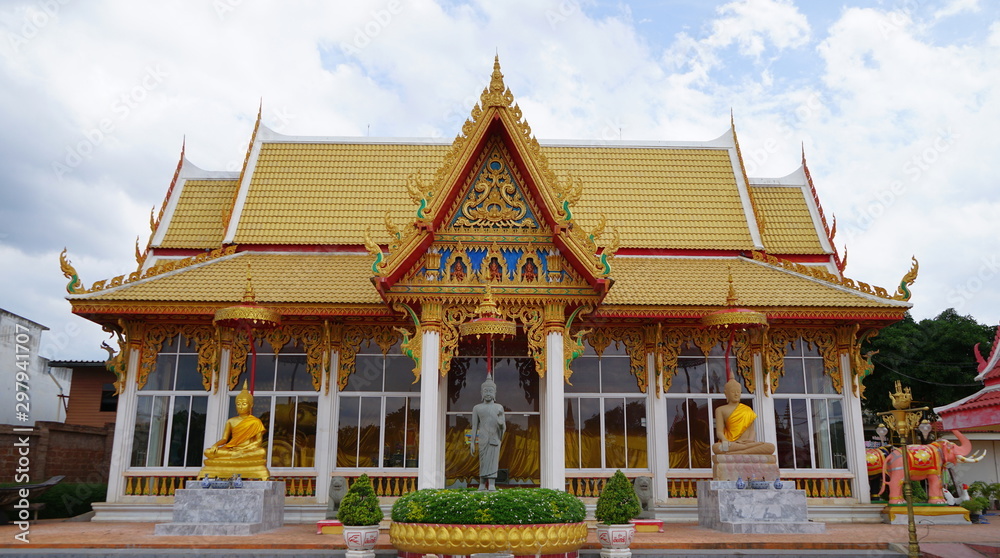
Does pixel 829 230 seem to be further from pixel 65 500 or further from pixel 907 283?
pixel 65 500

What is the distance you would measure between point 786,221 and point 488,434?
10.1 metres

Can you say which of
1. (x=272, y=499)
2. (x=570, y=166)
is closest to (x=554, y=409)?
(x=272, y=499)

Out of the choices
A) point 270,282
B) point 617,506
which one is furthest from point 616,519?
point 270,282

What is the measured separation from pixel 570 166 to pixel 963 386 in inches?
828

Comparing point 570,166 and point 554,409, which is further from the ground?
point 570,166

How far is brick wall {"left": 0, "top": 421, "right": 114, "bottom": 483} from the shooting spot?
16078 mm

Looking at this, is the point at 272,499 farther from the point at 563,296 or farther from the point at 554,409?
the point at 563,296

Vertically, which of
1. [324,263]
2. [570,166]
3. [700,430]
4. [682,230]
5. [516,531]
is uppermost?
[570,166]

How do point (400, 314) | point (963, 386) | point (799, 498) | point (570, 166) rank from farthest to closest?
point (963, 386)
point (570, 166)
point (400, 314)
point (799, 498)

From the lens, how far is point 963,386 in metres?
29.2

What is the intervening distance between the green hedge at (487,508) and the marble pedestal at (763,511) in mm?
3551

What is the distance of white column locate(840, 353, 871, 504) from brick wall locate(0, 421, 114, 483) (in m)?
17.2

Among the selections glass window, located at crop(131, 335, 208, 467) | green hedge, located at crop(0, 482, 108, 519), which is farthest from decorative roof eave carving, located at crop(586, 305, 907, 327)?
green hedge, located at crop(0, 482, 108, 519)

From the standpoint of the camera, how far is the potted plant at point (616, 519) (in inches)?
375
